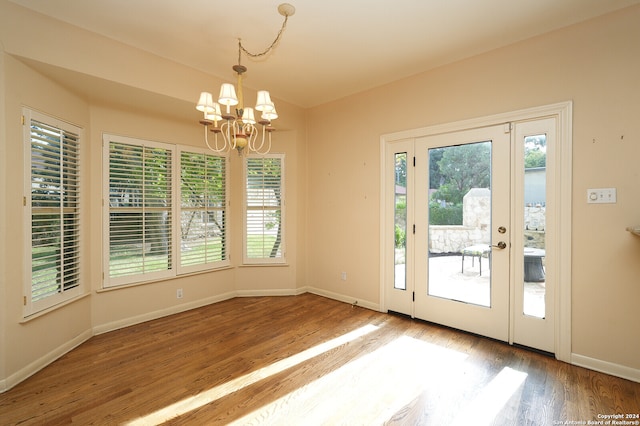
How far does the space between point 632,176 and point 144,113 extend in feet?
16.0

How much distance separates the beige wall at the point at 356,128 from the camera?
231cm

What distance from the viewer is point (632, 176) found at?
2305 millimetres

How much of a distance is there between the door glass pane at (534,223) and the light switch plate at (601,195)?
1.02ft

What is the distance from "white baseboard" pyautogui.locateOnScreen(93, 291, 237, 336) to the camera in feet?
10.8

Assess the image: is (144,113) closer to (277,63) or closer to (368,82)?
(277,63)

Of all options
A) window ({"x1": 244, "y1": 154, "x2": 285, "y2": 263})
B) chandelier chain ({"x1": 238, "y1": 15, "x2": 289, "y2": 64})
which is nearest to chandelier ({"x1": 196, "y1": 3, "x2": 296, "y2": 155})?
chandelier chain ({"x1": 238, "y1": 15, "x2": 289, "y2": 64})

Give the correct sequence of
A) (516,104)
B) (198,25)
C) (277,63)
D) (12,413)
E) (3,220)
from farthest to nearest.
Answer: (277,63) < (516,104) < (198,25) < (3,220) < (12,413)

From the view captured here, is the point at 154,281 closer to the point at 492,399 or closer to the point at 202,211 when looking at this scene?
the point at 202,211

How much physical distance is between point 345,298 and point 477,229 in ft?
6.81

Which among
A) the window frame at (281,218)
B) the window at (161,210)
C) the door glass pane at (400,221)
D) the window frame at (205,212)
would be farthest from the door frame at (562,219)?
the window at (161,210)

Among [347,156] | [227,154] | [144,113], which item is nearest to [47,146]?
[144,113]

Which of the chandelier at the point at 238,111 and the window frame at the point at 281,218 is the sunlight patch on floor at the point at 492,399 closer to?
the chandelier at the point at 238,111

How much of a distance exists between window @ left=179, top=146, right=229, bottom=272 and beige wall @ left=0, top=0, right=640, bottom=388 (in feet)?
0.72

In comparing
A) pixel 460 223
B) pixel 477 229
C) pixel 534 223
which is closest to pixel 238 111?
pixel 460 223
